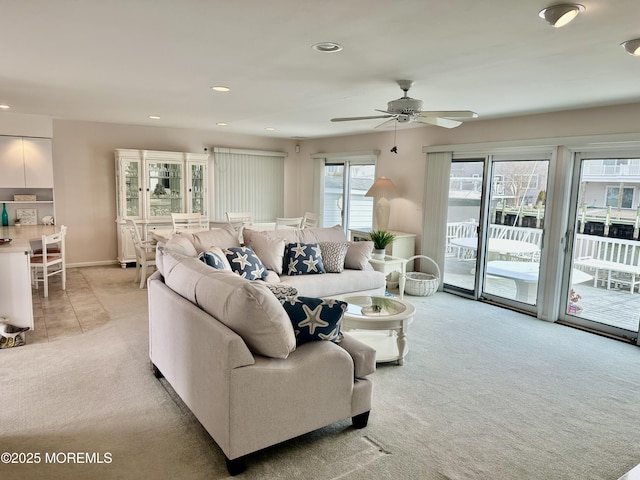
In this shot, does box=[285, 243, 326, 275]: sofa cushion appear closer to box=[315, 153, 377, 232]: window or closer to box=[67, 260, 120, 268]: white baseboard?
box=[315, 153, 377, 232]: window

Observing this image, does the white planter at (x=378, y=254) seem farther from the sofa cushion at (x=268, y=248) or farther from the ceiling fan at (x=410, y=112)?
the ceiling fan at (x=410, y=112)

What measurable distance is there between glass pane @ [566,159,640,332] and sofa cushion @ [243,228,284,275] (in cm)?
320

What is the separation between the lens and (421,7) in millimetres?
2064

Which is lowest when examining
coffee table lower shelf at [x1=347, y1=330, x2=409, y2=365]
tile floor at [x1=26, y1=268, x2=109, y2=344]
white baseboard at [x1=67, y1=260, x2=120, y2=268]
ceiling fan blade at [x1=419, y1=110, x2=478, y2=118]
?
tile floor at [x1=26, y1=268, x2=109, y2=344]

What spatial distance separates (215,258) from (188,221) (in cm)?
345

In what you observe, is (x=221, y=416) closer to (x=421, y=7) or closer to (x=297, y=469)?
(x=297, y=469)

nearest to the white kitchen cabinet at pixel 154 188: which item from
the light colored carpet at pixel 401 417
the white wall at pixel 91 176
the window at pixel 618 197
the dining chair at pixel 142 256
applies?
the white wall at pixel 91 176

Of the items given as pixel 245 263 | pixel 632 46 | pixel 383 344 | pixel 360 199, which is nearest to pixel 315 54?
pixel 632 46

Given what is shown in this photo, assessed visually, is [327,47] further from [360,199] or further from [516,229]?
[360,199]

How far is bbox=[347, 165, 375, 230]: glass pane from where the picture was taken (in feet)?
24.8

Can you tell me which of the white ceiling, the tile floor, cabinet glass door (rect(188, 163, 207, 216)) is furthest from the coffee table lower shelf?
cabinet glass door (rect(188, 163, 207, 216))

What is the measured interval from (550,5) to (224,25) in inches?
63.5

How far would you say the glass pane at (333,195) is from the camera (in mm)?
8148

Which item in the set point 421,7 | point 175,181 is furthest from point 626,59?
point 175,181
